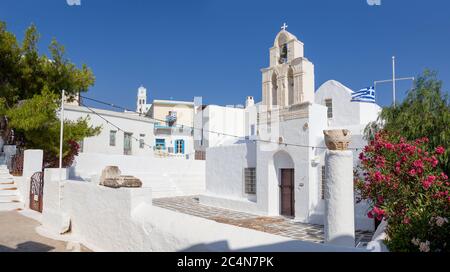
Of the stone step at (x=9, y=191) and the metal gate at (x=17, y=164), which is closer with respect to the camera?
the stone step at (x=9, y=191)

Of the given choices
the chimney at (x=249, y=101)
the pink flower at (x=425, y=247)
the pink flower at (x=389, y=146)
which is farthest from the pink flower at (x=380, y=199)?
the chimney at (x=249, y=101)

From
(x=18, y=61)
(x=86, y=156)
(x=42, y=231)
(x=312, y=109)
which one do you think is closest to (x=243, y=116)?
(x=86, y=156)

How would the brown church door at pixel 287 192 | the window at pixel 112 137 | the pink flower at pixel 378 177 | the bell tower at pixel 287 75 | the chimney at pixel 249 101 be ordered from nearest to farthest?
the pink flower at pixel 378 177
the bell tower at pixel 287 75
the brown church door at pixel 287 192
the window at pixel 112 137
the chimney at pixel 249 101

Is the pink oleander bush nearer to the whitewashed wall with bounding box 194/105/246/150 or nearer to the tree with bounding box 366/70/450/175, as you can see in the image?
the tree with bounding box 366/70/450/175

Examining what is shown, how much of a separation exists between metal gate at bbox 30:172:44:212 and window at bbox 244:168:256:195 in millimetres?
8983

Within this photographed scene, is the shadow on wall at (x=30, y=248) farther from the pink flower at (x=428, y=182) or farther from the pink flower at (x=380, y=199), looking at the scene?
the pink flower at (x=428, y=182)

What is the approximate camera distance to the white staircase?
10.8 m

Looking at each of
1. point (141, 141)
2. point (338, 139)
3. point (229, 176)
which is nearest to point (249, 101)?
point (141, 141)

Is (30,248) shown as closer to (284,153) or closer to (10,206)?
(10,206)

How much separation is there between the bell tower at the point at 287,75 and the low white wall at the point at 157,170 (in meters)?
9.15

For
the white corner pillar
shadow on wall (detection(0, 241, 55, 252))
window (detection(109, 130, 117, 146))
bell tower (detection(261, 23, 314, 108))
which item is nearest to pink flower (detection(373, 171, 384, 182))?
the white corner pillar

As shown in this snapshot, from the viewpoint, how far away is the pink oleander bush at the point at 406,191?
450 cm

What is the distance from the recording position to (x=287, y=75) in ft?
45.8
